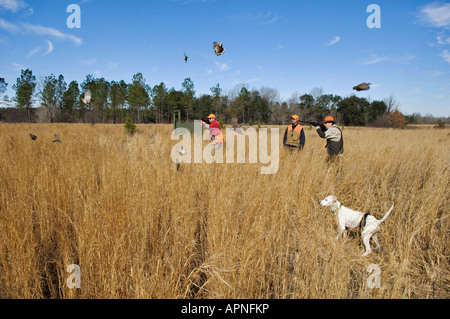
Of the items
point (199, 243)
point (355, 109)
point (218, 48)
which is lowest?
point (199, 243)

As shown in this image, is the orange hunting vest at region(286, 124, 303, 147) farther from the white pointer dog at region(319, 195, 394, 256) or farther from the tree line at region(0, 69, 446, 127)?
the tree line at region(0, 69, 446, 127)

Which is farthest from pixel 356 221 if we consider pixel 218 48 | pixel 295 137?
pixel 218 48

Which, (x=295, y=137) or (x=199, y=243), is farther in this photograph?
(x=295, y=137)

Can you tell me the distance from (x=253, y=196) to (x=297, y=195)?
931mm

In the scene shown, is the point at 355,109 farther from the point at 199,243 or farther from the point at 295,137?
the point at 199,243

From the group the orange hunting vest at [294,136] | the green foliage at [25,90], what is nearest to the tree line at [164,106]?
the green foliage at [25,90]

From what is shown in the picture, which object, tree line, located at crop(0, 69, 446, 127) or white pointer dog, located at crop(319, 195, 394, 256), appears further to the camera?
tree line, located at crop(0, 69, 446, 127)

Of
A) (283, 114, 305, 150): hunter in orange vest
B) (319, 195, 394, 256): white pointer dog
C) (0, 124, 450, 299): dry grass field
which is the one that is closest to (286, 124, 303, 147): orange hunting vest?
(283, 114, 305, 150): hunter in orange vest

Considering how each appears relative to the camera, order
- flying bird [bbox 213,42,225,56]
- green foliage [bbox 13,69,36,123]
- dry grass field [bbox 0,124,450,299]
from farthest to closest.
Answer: green foliage [bbox 13,69,36,123], flying bird [bbox 213,42,225,56], dry grass field [bbox 0,124,450,299]

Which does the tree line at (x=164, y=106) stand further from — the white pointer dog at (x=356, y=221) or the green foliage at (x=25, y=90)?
the white pointer dog at (x=356, y=221)

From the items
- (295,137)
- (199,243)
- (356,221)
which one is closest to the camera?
(199,243)
